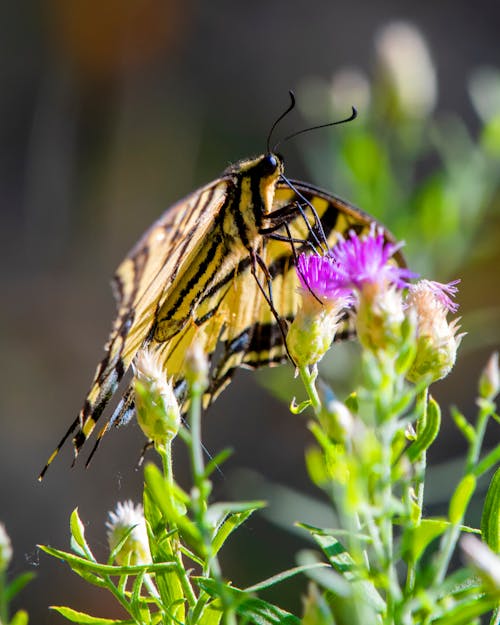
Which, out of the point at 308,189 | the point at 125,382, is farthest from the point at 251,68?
the point at 308,189

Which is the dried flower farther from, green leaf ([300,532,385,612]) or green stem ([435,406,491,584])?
green stem ([435,406,491,584])

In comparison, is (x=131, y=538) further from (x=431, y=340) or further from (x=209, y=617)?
(x=431, y=340)

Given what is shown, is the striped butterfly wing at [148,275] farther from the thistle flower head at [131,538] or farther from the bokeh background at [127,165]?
the bokeh background at [127,165]

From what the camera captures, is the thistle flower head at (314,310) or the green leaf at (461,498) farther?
the thistle flower head at (314,310)

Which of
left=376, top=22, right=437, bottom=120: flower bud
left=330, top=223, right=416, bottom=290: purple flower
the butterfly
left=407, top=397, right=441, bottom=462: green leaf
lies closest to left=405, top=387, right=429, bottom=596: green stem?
left=407, top=397, right=441, bottom=462: green leaf

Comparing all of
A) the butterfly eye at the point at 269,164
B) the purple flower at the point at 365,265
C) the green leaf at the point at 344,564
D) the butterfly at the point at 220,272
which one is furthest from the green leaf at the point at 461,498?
the butterfly eye at the point at 269,164
